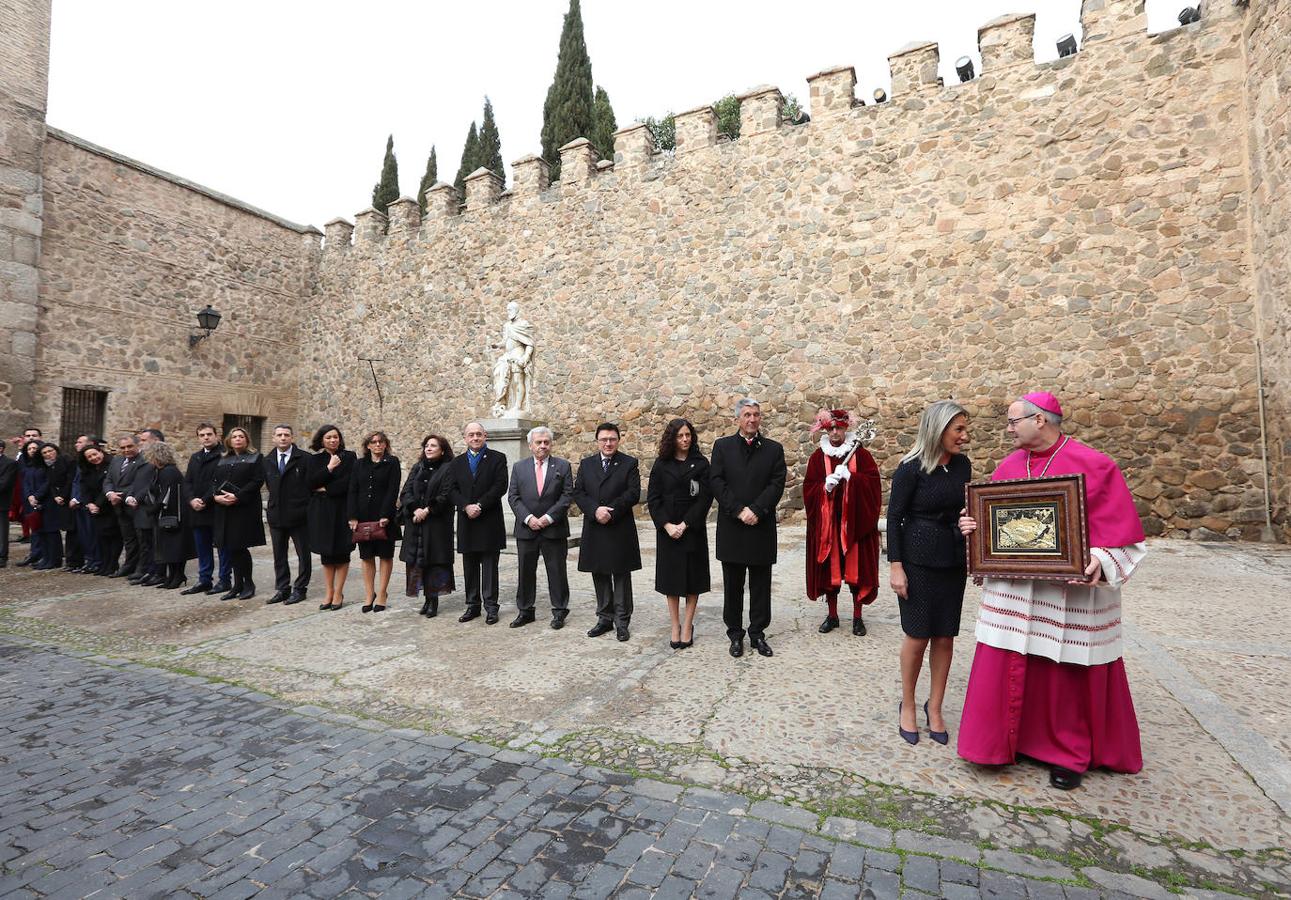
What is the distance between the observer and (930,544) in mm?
2943

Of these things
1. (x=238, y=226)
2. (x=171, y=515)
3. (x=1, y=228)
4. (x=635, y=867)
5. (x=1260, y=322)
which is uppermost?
(x=238, y=226)

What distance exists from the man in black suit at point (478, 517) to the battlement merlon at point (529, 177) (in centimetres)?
986

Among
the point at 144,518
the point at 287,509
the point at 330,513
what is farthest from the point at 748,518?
the point at 144,518

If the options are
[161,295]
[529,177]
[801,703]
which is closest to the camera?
[801,703]

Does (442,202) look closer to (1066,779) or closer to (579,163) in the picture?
(579,163)

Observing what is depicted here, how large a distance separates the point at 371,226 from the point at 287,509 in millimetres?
12263

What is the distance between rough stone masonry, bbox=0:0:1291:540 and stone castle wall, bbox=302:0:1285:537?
4 centimetres

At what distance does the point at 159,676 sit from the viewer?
403 cm

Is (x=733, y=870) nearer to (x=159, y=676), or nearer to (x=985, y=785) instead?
(x=985, y=785)

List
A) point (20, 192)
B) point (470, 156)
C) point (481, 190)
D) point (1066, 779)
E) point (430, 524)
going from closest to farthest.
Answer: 1. point (1066, 779)
2. point (430, 524)
3. point (20, 192)
4. point (481, 190)
5. point (470, 156)

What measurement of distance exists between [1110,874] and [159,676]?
190 inches

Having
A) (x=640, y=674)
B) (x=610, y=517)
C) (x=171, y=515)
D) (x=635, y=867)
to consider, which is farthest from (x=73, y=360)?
(x=635, y=867)

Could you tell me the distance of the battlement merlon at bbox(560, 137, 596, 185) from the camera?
1326 cm

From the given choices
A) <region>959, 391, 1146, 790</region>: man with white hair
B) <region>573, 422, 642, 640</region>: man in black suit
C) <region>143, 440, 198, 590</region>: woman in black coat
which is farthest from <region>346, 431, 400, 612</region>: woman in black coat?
<region>959, 391, 1146, 790</region>: man with white hair
